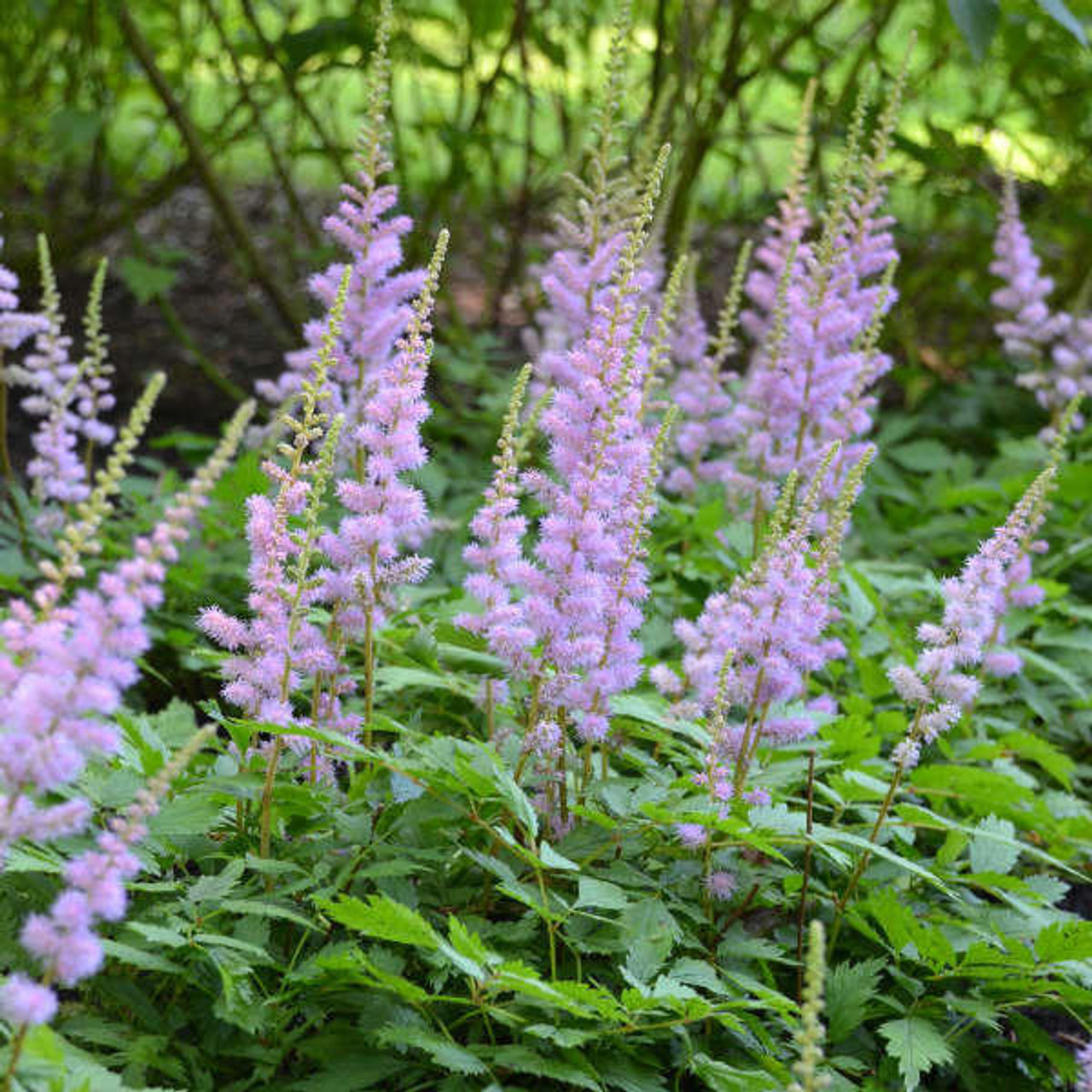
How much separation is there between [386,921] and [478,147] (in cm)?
453

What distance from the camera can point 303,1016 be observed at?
230 cm

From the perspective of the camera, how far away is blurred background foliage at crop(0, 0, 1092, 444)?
17.7ft

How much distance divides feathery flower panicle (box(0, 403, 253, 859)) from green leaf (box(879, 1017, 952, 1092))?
1.37 m

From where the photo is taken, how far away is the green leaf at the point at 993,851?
2.67 metres

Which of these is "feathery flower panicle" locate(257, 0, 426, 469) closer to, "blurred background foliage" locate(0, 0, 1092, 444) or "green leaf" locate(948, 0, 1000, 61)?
"green leaf" locate(948, 0, 1000, 61)

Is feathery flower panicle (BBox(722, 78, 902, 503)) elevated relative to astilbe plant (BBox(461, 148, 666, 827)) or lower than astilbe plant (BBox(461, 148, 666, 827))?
elevated

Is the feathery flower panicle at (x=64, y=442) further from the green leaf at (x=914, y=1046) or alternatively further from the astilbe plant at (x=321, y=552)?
the green leaf at (x=914, y=1046)

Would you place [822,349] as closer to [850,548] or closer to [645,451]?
[645,451]

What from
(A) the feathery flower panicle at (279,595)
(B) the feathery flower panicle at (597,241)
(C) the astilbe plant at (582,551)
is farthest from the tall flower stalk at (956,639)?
(A) the feathery flower panicle at (279,595)

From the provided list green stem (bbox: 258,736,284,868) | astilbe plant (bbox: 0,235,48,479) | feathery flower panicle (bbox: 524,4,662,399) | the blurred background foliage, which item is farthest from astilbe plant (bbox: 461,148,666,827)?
the blurred background foliage

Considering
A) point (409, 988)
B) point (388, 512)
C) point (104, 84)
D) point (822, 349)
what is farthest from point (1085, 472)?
point (104, 84)

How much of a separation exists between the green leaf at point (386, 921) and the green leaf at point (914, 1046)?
841mm

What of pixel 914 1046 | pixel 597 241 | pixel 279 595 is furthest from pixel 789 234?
pixel 914 1046

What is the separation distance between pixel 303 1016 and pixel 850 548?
9.65 feet
